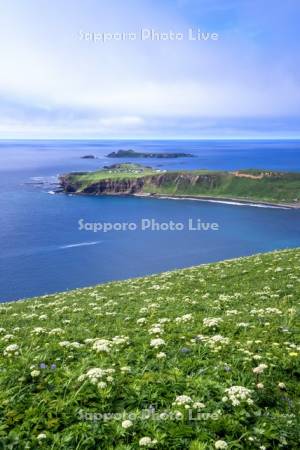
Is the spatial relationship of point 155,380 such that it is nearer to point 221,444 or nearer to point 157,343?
point 157,343

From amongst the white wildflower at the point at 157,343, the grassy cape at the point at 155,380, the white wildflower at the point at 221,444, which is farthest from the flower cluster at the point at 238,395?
the white wildflower at the point at 157,343

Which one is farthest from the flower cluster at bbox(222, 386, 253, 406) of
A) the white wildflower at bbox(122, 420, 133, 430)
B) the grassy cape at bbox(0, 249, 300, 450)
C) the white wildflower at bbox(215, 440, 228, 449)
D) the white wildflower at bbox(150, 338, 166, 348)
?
the white wildflower at bbox(150, 338, 166, 348)

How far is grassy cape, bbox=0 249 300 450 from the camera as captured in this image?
Answer: 23.6 ft

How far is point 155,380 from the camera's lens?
8.86 m

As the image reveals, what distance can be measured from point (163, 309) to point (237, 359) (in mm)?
6056

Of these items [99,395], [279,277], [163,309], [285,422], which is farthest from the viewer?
[279,277]

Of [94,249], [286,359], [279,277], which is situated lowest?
[94,249]

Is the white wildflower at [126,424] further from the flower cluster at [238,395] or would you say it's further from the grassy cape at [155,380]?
the flower cluster at [238,395]

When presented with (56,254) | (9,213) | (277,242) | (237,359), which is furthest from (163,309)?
(9,213)

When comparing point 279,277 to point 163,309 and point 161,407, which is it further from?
point 161,407

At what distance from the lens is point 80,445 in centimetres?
691

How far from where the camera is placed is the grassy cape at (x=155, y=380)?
7195mm

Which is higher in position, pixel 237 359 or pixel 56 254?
pixel 237 359

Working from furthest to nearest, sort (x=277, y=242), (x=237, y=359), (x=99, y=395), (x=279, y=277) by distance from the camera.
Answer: (x=277, y=242)
(x=279, y=277)
(x=237, y=359)
(x=99, y=395)
